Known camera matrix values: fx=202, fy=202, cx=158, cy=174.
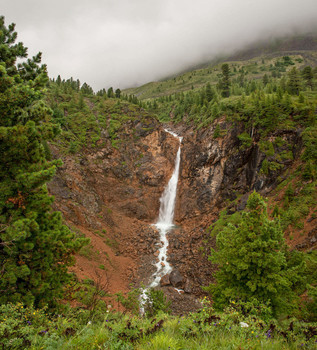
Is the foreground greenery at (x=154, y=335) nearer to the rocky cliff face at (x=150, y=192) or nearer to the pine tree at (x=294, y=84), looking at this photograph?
the rocky cliff face at (x=150, y=192)

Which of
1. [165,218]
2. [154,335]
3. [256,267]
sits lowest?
[165,218]

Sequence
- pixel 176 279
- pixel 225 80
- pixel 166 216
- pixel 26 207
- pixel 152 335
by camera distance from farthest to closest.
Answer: pixel 225 80, pixel 166 216, pixel 176 279, pixel 26 207, pixel 152 335

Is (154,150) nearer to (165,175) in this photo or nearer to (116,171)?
(165,175)

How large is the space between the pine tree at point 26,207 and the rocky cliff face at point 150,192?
44.6 feet

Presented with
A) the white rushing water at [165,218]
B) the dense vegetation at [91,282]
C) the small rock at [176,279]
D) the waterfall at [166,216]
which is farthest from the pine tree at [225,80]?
the small rock at [176,279]

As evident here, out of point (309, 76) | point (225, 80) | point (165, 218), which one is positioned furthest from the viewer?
point (225, 80)

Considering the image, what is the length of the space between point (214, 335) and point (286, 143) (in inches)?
1227

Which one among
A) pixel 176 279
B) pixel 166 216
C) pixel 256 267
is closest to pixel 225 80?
pixel 166 216

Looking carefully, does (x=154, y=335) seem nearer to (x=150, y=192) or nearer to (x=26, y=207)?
(x=26, y=207)

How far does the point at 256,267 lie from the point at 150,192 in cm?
3070

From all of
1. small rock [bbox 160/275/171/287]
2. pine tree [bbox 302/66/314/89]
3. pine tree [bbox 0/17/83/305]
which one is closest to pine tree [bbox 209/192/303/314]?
pine tree [bbox 0/17/83/305]

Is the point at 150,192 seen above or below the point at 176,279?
above

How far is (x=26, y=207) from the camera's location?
7.64m

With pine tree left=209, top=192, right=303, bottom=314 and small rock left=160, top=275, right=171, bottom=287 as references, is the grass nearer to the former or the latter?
pine tree left=209, top=192, right=303, bottom=314
